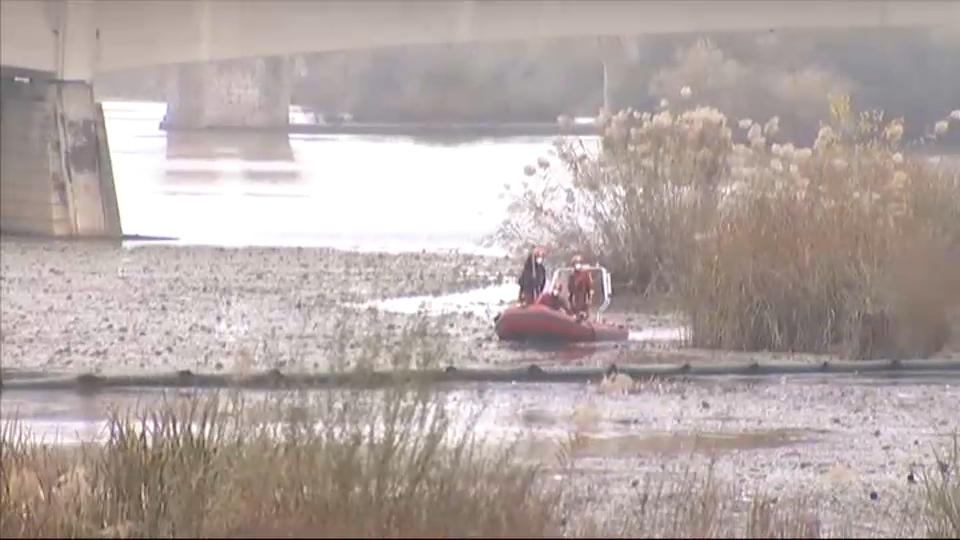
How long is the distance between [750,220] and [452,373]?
5612 millimetres

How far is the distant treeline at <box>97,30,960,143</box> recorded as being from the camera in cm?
5569

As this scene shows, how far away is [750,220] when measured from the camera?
71.8 ft

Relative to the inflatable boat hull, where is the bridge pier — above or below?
above

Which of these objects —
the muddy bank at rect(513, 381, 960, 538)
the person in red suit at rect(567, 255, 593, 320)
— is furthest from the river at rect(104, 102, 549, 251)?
the muddy bank at rect(513, 381, 960, 538)

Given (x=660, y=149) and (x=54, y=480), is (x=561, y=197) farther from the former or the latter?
(x=54, y=480)

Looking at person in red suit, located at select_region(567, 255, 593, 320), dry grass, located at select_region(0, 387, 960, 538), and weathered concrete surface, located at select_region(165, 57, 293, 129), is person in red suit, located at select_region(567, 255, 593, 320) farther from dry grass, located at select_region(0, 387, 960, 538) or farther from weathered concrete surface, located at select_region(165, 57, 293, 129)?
weathered concrete surface, located at select_region(165, 57, 293, 129)

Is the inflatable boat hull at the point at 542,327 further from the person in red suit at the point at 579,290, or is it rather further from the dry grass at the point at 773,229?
the dry grass at the point at 773,229

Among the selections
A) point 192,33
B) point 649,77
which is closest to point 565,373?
point 192,33

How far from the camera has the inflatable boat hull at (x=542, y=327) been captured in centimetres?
2128

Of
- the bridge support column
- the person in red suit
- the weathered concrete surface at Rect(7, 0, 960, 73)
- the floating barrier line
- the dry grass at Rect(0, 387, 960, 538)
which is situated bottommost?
the floating barrier line

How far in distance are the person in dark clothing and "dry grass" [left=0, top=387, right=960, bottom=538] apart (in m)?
12.5

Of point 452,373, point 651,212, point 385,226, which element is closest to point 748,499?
point 452,373

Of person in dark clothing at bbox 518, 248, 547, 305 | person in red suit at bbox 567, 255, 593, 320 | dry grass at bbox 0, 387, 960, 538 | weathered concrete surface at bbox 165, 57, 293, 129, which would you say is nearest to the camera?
dry grass at bbox 0, 387, 960, 538

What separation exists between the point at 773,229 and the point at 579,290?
244cm
